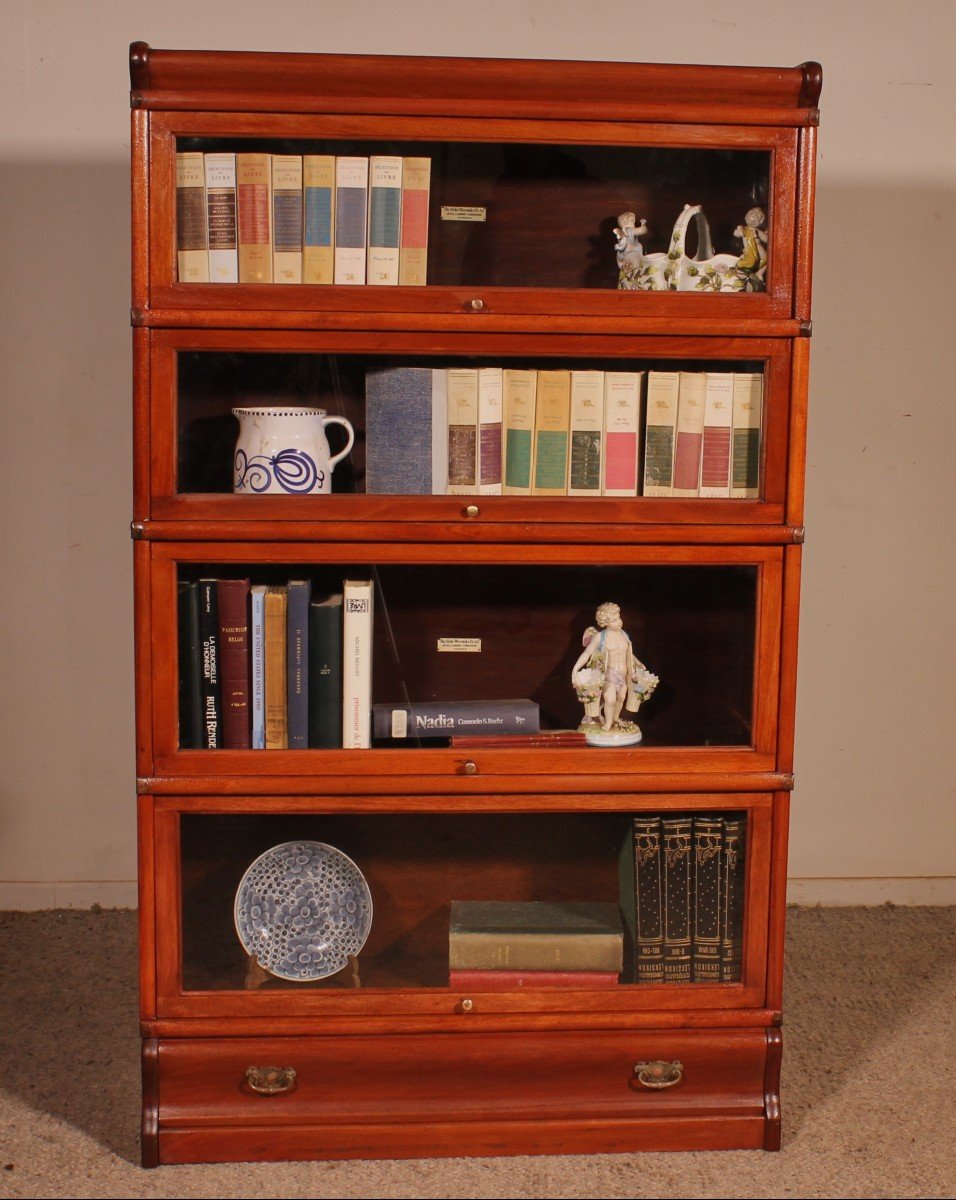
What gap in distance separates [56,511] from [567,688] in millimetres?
1292

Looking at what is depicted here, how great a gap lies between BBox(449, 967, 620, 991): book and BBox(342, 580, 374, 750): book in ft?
1.32

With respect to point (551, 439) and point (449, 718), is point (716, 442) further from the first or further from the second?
point (449, 718)

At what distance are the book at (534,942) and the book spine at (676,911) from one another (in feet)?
0.25

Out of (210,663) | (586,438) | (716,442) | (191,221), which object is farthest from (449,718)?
(191,221)

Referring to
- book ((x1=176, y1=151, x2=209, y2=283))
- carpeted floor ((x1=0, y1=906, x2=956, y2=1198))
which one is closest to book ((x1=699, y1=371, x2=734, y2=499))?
book ((x1=176, y1=151, x2=209, y2=283))

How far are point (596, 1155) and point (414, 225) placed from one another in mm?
1473

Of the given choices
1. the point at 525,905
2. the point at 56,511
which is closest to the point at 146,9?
the point at 56,511

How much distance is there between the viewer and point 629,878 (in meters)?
2.00

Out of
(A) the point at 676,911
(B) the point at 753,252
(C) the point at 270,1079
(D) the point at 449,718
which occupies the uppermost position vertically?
(B) the point at 753,252

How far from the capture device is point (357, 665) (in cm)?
193

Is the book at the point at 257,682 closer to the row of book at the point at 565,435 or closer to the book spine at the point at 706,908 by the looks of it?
the row of book at the point at 565,435

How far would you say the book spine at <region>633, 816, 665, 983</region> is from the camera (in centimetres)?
197

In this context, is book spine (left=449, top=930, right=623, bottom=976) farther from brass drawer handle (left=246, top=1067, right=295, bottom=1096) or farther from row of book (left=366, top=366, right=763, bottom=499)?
row of book (left=366, top=366, right=763, bottom=499)

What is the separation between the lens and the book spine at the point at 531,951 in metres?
1.96
